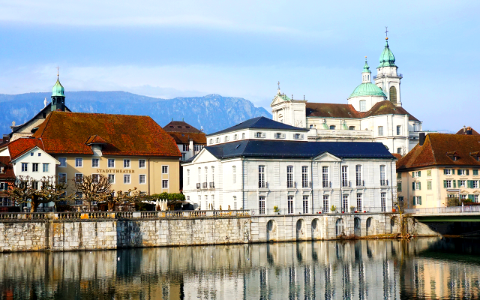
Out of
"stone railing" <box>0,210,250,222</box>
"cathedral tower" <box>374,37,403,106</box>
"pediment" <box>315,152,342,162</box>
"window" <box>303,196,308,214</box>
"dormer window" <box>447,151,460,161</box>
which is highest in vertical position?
"cathedral tower" <box>374,37,403,106</box>

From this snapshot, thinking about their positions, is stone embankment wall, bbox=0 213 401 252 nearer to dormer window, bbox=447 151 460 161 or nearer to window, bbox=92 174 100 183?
dormer window, bbox=447 151 460 161

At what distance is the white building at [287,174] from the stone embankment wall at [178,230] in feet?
8.69

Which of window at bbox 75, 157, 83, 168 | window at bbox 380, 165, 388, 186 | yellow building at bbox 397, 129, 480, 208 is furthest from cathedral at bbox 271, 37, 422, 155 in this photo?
window at bbox 75, 157, 83, 168

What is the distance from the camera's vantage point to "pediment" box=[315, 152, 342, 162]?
260 ft

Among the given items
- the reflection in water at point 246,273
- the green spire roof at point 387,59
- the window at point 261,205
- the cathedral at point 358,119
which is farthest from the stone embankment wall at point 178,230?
the green spire roof at point 387,59

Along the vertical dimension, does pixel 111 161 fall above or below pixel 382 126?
Answer: below

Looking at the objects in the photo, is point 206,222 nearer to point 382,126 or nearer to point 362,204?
point 362,204

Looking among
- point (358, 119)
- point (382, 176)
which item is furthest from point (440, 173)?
point (358, 119)

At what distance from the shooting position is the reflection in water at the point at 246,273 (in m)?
43.2

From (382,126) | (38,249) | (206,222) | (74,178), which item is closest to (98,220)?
(38,249)

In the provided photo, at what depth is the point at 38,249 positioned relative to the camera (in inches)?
2440

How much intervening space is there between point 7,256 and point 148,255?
12.3m

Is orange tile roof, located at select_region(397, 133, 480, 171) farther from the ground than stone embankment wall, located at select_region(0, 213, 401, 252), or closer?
farther from the ground

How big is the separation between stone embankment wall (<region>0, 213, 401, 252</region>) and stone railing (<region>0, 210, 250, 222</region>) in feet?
1.37
